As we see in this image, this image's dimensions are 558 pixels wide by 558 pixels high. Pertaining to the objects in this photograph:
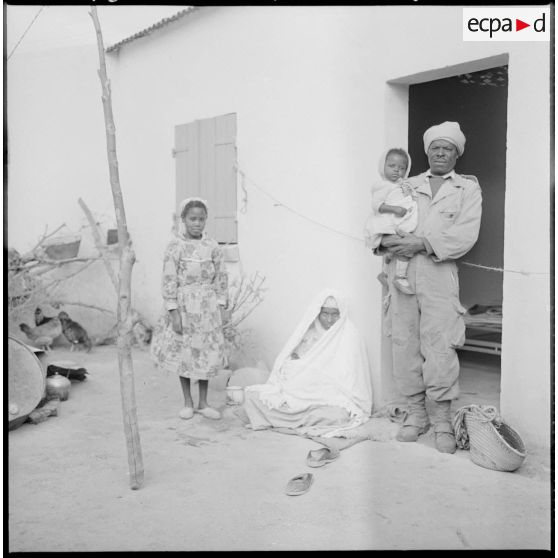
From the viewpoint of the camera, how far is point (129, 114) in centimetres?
723

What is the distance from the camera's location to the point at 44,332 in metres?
6.80

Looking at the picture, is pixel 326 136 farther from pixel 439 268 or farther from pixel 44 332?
pixel 44 332

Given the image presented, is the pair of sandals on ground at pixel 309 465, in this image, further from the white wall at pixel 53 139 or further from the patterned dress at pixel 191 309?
the white wall at pixel 53 139

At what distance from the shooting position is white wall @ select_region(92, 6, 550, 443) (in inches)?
143

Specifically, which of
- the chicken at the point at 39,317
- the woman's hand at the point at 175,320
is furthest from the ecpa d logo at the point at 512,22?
the chicken at the point at 39,317

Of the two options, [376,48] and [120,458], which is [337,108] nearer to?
[376,48]

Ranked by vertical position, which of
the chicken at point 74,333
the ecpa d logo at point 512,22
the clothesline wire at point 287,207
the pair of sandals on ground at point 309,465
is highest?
the ecpa d logo at point 512,22

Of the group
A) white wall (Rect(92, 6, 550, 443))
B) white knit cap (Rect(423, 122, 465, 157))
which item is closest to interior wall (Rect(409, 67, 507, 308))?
white wall (Rect(92, 6, 550, 443))

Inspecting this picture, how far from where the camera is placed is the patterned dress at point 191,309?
4.57 m

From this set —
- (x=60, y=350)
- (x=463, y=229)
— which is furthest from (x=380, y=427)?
(x=60, y=350)

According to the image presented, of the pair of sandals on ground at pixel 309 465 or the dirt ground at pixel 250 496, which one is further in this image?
the pair of sandals on ground at pixel 309 465

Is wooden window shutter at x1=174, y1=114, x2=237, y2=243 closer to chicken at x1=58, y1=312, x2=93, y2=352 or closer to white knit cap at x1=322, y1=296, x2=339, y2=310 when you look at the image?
white knit cap at x1=322, y1=296, x2=339, y2=310

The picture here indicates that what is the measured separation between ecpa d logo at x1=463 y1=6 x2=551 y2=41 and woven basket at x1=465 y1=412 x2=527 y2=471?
1.95m

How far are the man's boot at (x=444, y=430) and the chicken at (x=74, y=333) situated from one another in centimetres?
413
